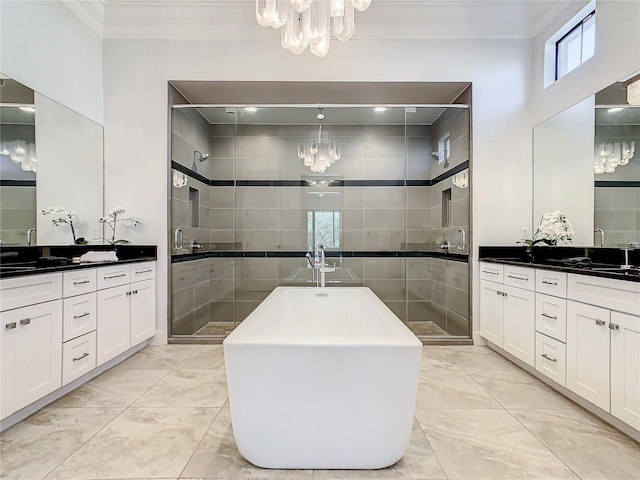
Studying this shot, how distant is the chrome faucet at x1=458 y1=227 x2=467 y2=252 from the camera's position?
11.6 feet

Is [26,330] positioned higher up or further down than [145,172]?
further down

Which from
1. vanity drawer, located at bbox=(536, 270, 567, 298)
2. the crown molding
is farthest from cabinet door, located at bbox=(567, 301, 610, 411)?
the crown molding

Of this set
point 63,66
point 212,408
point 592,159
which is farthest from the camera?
point 63,66

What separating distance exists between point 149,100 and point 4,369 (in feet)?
8.77

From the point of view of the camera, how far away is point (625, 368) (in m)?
1.78

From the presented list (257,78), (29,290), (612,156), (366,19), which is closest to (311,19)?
(257,78)

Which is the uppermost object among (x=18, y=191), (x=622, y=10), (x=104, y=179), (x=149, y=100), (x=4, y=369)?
(x=622, y=10)

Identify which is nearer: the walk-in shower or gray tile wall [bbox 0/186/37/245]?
gray tile wall [bbox 0/186/37/245]

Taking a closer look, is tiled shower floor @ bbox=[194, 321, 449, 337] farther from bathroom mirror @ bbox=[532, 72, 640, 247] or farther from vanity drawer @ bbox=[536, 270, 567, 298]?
bathroom mirror @ bbox=[532, 72, 640, 247]

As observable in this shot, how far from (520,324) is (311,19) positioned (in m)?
2.68

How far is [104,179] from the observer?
3.44m

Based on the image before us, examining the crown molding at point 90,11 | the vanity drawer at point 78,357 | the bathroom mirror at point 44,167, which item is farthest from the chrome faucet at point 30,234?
the crown molding at point 90,11

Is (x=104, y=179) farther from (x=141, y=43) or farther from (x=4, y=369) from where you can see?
(x=4, y=369)

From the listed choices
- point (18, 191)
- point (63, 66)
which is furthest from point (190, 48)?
point (18, 191)
